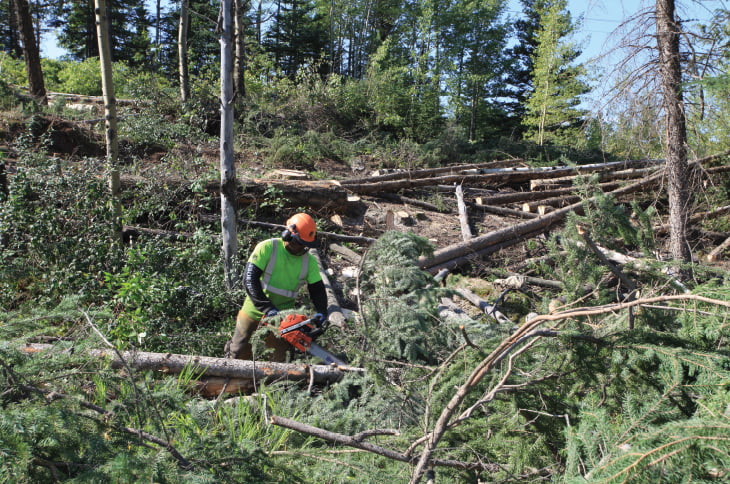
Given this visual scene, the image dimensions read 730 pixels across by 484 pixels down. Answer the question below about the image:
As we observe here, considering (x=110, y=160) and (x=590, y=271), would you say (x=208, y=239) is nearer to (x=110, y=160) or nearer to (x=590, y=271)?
(x=110, y=160)

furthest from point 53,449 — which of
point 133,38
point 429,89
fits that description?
point 133,38

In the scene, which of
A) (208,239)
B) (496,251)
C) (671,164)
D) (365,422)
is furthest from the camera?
(496,251)

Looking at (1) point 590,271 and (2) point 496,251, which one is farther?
(2) point 496,251

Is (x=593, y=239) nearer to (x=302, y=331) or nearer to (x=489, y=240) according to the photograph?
(x=302, y=331)

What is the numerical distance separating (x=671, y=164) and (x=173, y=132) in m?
8.36

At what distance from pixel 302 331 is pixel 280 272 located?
2.87 feet

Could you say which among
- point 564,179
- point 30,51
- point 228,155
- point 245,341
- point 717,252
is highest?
point 30,51

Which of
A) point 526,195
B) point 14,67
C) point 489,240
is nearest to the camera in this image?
point 489,240

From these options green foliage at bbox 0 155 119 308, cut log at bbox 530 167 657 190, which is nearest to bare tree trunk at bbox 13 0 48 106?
green foliage at bbox 0 155 119 308

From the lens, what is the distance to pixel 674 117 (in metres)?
6.46

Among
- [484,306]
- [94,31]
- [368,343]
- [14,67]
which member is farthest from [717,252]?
[94,31]

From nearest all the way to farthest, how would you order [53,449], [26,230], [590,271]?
1. [53,449]
2. [590,271]
3. [26,230]

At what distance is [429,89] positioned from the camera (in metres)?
20.6

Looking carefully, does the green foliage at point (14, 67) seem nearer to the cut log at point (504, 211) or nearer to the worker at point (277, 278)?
the cut log at point (504, 211)
